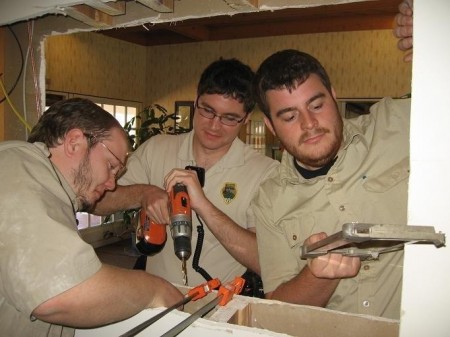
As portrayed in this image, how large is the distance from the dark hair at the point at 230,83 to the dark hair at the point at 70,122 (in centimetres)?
72

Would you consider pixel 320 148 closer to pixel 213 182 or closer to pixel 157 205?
pixel 213 182

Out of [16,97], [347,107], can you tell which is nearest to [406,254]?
[16,97]

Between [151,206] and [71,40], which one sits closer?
[151,206]

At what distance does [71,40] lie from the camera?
5.92 m

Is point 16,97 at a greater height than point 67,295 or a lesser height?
greater

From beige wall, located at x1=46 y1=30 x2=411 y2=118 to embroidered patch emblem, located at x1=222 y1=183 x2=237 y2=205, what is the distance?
15.4ft

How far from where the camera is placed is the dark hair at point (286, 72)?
1.46 meters

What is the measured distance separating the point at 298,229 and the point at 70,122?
1023 millimetres

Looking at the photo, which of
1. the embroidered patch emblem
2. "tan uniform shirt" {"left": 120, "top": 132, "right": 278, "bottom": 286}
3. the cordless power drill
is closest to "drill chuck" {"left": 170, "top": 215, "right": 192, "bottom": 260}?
the cordless power drill

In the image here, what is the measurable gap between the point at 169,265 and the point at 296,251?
0.78 m

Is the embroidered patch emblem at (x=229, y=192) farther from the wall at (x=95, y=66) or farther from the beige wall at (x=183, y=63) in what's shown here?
the beige wall at (x=183, y=63)

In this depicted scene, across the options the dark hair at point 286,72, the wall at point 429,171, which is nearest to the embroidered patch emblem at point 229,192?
the dark hair at point 286,72

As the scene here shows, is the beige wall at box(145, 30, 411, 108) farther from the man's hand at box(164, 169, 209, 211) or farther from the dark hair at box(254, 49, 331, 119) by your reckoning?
the man's hand at box(164, 169, 209, 211)

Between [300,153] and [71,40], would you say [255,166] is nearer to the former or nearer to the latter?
[300,153]
